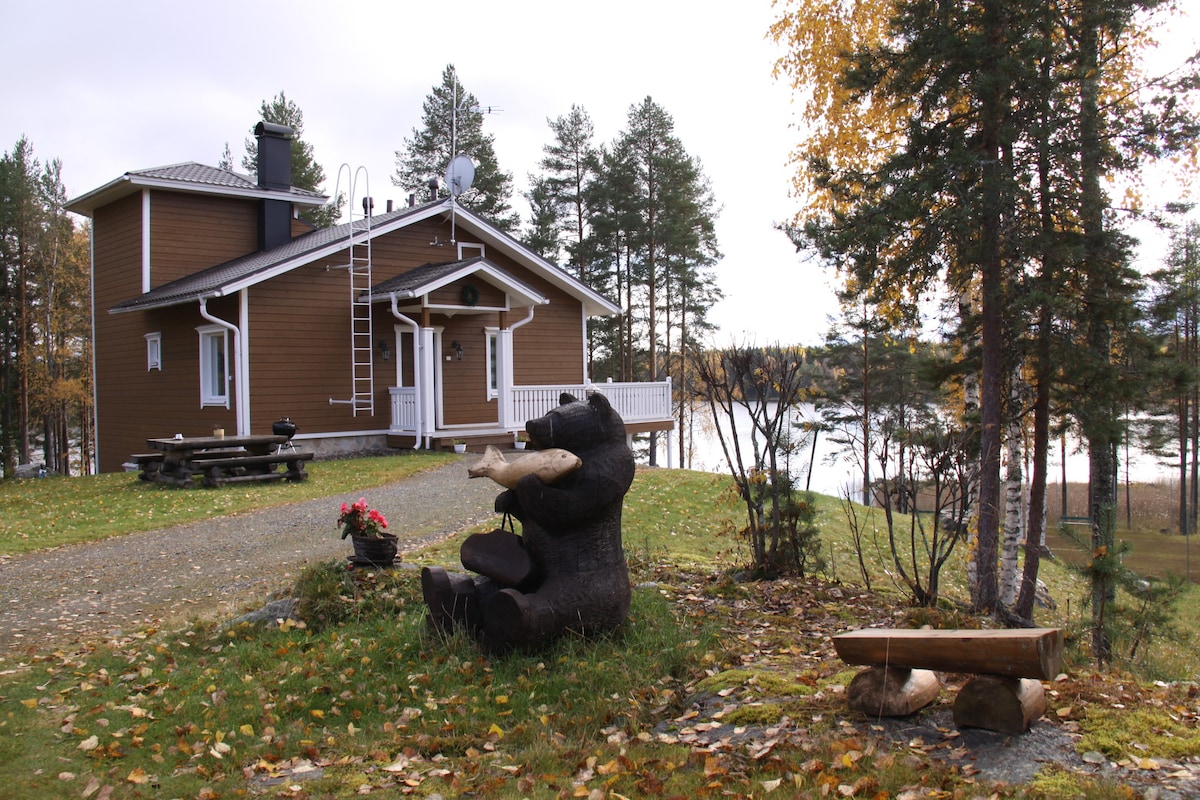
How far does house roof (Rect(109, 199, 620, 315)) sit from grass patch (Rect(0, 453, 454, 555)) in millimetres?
3908

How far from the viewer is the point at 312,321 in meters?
18.9

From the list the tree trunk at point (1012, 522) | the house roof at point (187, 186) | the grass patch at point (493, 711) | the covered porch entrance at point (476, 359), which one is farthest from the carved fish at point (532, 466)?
the house roof at point (187, 186)

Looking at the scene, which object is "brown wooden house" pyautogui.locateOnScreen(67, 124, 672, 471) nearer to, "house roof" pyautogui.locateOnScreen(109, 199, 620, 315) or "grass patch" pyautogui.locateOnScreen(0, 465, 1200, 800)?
"house roof" pyautogui.locateOnScreen(109, 199, 620, 315)

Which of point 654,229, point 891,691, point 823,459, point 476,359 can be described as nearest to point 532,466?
point 891,691

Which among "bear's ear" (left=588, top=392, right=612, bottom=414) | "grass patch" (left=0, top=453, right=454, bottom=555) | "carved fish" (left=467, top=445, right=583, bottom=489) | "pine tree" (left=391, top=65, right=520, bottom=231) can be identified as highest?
"pine tree" (left=391, top=65, right=520, bottom=231)

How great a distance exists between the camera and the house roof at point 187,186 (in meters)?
19.9

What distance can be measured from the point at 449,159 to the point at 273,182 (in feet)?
55.0

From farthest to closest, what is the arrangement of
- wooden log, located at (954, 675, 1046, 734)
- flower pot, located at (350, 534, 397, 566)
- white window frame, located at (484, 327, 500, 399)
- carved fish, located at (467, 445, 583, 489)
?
white window frame, located at (484, 327, 500, 399) < flower pot, located at (350, 534, 397, 566) < carved fish, located at (467, 445, 583, 489) < wooden log, located at (954, 675, 1046, 734)

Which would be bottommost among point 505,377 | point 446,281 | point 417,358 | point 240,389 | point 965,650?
point 965,650

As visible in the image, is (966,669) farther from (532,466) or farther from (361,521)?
(361,521)

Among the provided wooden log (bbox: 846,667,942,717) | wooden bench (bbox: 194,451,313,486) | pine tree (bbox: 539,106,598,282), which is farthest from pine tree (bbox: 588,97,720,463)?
wooden log (bbox: 846,667,942,717)

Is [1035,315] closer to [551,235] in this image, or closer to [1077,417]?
[1077,417]

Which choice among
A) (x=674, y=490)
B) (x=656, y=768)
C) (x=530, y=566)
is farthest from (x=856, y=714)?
(x=674, y=490)

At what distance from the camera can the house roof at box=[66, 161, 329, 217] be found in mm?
19859
